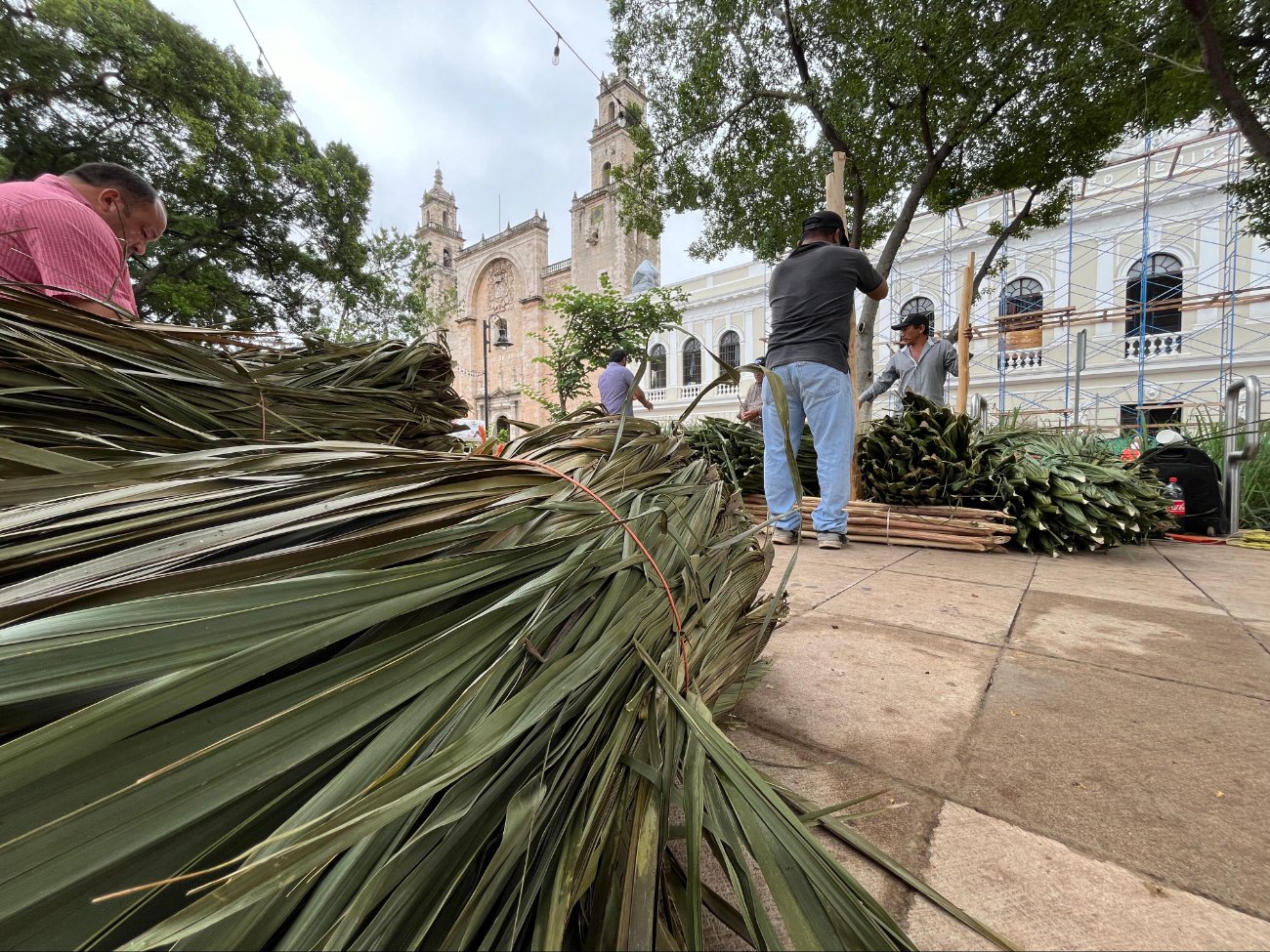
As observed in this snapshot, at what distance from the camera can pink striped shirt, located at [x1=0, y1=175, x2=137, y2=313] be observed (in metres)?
1.38

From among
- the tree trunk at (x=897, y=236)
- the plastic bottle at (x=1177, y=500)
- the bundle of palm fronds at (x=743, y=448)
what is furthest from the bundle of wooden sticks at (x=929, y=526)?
the tree trunk at (x=897, y=236)

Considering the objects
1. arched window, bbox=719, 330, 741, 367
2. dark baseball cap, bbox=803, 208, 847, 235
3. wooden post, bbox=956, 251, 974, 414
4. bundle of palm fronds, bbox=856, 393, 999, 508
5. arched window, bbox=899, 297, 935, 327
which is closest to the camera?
dark baseball cap, bbox=803, 208, 847, 235

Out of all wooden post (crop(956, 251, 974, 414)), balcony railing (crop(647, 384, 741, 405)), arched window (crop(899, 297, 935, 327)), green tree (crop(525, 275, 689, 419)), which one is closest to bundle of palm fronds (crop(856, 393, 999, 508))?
wooden post (crop(956, 251, 974, 414))

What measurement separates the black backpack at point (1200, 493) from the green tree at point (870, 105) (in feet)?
11.1

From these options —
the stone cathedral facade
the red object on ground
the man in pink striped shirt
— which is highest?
the stone cathedral facade

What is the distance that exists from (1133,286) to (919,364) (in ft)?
58.5

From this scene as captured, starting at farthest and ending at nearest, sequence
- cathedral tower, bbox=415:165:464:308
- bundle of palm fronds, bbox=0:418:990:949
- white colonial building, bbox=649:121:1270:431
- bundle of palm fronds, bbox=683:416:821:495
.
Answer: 1. cathedral tower, bbox=415:165:464:308
2. white colonial building, bbox=649:121:1270:431
3. bundle of palm fronds, bbox=683:416:821:495
4. bundle of palm fronds, bbox=0:418:990:949

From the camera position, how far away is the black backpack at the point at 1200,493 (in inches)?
162

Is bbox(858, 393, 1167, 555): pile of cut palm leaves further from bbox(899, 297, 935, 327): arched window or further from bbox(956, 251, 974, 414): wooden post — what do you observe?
bbox(899, 297, 935, 327): arched window

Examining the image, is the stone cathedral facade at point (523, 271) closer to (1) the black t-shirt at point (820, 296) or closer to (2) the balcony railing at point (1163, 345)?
(2) the balcony railing at point (1163, 345)

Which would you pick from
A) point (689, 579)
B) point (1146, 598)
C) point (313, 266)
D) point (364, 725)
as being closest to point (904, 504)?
point (1146, 598)

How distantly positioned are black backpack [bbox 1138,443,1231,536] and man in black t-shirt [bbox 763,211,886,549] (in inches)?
112

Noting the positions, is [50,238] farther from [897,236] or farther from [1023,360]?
[1023,360]

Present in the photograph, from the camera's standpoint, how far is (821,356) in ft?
10.3
